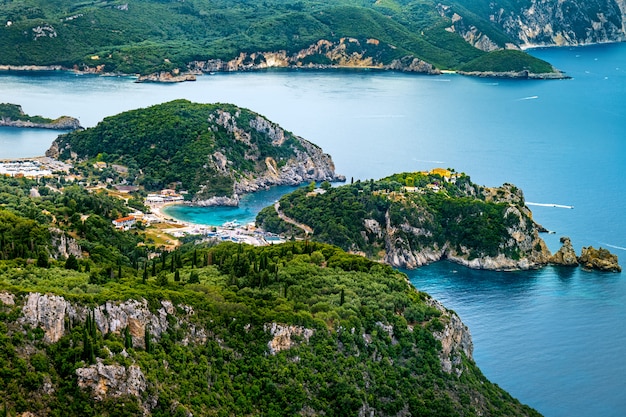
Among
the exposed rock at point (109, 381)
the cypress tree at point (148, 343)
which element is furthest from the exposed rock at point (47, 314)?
the cypress tree at point (148, 343)

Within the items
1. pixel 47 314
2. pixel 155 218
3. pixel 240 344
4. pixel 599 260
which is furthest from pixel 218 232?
pixel 47 314

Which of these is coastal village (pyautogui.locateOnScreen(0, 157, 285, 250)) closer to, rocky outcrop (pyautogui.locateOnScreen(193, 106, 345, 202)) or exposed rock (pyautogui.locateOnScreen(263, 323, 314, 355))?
rocky outcrop (pyautogui.locateOnScreen(193, 106, 345, 202))

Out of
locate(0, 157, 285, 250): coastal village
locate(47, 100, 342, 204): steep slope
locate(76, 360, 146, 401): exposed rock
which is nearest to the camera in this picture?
locate(76, 360, 146, 401): exposed rock

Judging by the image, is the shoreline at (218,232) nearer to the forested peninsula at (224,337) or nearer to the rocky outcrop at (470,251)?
the rocky outcrop at (470,251)

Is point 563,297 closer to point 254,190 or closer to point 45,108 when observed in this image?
point 254,190

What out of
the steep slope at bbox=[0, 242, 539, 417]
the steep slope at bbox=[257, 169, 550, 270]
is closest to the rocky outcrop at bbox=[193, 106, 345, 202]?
the steep slope at bbox=[257, 169, 550, 270]

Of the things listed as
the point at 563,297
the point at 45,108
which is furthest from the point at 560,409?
the point at 45,108
